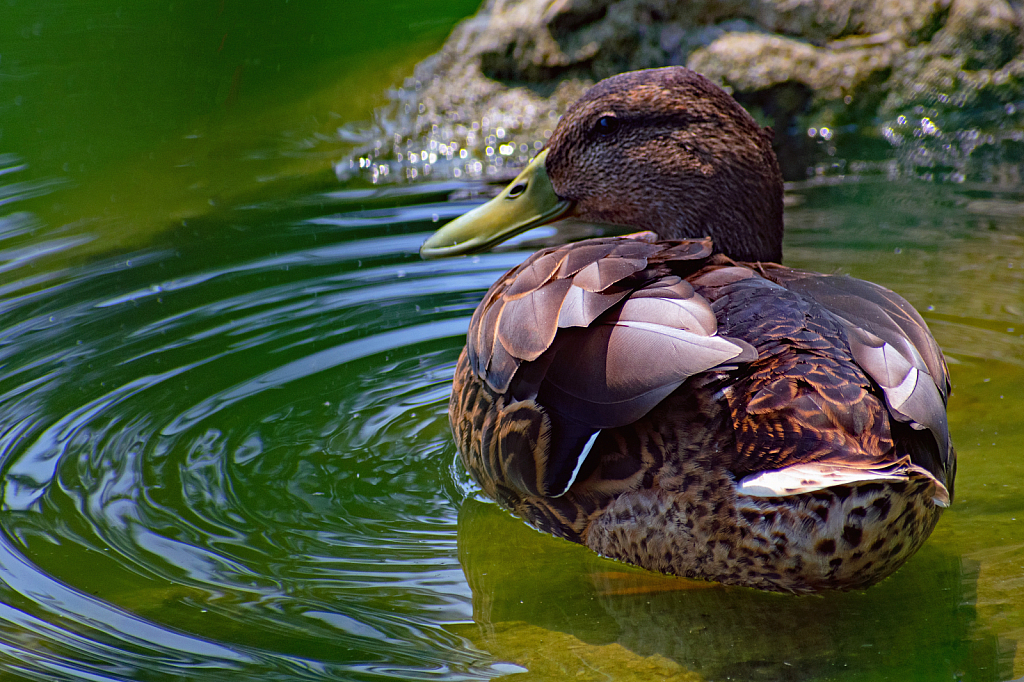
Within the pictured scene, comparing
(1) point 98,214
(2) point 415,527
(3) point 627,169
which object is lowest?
(2) point 415,527

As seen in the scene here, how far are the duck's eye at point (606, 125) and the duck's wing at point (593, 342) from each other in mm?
698

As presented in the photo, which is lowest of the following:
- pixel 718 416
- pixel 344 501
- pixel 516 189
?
pixel 344 501

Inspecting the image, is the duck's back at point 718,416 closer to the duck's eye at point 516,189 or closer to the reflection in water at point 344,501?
the reflection in water at point 344,501

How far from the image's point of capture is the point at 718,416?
2.60 metres

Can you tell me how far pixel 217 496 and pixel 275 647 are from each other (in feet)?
2.75

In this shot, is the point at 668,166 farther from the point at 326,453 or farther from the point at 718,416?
the point at 326,453

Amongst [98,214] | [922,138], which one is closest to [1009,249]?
[922,138]

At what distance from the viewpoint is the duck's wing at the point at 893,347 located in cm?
254

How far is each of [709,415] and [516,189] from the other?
1.57 metres

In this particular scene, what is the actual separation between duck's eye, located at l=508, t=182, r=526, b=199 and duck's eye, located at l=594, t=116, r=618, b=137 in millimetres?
348

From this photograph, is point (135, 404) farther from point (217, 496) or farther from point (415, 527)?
point (415, 527)

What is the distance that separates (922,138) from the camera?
6.77 m

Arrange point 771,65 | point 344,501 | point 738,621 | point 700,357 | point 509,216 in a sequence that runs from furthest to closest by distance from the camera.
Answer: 1. point 771,65
2. point 509,216
3. point 344,501
4. point 738,621
5. point 700,357

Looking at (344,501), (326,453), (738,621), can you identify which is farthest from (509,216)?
(738,621)
